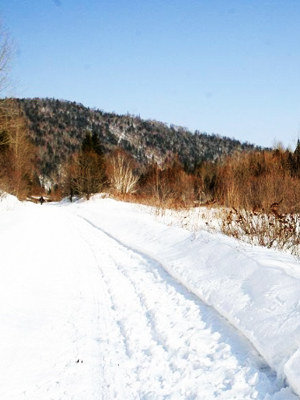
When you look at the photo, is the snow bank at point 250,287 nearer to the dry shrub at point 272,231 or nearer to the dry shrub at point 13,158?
the dry shrub at point 272,231

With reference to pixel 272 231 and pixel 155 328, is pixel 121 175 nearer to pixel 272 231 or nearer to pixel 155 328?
pixel 272 231

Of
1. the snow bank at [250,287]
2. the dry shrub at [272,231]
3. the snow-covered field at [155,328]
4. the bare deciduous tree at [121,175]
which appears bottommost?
the snow-covered field at [155,328]

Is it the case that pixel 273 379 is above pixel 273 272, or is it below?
below

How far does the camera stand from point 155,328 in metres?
3.66

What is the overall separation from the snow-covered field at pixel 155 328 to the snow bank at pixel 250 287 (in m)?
0.02

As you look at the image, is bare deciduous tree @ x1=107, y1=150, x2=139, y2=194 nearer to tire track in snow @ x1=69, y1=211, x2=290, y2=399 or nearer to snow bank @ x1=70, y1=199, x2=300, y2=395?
snow bank @ x1=70, y1=199, x2=300, y2=395

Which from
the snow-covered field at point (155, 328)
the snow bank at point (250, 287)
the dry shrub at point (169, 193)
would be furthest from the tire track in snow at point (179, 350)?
the dry shrub at point (169, 193)

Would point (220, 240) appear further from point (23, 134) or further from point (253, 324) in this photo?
point (23, 134)

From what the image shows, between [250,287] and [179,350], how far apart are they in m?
1.51

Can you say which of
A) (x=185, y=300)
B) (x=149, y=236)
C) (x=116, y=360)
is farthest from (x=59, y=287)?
(x=149, y=236)

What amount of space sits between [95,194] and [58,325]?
126 ft

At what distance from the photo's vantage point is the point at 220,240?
22.0ft

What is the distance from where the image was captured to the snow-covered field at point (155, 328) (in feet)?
8.50

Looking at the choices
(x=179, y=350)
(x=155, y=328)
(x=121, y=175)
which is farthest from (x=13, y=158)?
(x=179, y=350)
